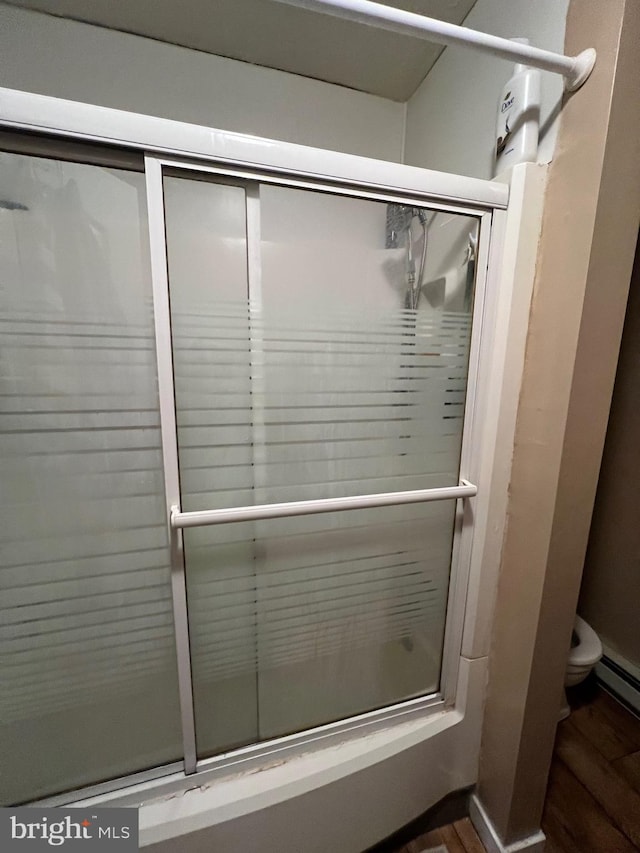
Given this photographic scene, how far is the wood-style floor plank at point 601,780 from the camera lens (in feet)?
3.34

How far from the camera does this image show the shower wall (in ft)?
3.24

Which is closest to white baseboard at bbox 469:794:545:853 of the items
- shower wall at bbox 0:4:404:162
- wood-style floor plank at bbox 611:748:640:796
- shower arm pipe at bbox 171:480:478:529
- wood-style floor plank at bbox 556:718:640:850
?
wood-style floor plank at bbox 556:718:640:850

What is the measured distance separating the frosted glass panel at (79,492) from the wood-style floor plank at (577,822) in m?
1.12

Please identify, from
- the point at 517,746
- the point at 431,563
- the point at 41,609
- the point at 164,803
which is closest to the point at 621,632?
the point at 517,746

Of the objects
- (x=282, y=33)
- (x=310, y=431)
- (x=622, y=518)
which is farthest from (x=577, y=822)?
(x=282, y=33)

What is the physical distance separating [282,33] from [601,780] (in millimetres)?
2535

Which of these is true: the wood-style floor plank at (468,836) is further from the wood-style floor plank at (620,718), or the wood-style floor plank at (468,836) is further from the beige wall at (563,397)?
the wood-style floor plank at (620,718)

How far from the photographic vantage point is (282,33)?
102 cm

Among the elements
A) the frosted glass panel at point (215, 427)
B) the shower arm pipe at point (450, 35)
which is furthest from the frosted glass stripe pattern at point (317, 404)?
the shower arm pipe at point (450, 35)

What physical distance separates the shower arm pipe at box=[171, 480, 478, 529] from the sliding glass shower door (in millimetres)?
34

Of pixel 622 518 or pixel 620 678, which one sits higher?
pixel 622 518

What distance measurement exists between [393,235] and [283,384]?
1.46ft

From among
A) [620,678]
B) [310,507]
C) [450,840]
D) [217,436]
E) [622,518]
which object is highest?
[217,436]

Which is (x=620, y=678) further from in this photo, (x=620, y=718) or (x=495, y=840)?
(x=495, y=840)
